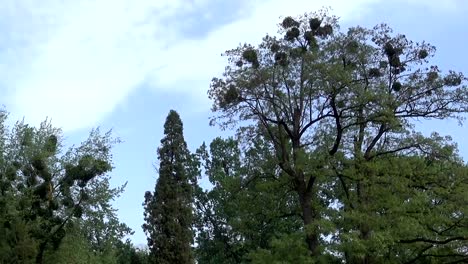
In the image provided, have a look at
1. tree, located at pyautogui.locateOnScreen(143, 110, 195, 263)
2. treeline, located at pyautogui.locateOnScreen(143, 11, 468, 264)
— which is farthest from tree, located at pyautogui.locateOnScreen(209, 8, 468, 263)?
tree, located at pyautogui.locateOnScreen(143, 110, 195, 263)

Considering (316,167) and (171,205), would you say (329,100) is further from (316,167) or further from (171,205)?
(171,205)

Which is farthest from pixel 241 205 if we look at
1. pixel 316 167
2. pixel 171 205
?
pixel 171 205

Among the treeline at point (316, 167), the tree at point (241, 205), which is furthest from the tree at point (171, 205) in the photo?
the treeline at point (316, 167)

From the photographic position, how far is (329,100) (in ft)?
86.6

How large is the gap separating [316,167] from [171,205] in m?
18.5

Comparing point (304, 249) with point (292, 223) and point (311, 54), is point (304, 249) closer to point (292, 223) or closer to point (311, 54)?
point (311, 54)

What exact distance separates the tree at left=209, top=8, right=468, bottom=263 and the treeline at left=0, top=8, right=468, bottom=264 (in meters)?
0.05

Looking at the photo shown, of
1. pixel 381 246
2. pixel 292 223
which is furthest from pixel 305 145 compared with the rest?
pixel 292 223

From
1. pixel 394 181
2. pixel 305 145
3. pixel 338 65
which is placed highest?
pixel 338 65

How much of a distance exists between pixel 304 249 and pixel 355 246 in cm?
251

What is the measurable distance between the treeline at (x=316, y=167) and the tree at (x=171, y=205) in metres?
8.98

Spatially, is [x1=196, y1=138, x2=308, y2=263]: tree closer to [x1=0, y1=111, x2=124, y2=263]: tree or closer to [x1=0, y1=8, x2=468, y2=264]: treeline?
[x1=0, y1=8, x2=468, y2=264]: treeline

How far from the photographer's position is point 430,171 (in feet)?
85.1

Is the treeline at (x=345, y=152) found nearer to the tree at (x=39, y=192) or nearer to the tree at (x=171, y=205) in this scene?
the tree at (x=39, y=192)
